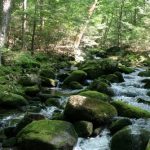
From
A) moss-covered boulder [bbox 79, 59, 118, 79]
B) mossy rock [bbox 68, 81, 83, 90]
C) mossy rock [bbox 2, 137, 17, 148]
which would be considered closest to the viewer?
mossy rock [bbox 2, 137, 17, 148]

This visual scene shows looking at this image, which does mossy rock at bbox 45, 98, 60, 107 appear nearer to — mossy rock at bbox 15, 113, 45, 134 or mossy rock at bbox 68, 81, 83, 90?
mossy rock at bbox 15, 113, 45, 134

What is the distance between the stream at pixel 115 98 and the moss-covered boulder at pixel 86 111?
388mm

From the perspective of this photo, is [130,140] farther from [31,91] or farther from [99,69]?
[99,69]

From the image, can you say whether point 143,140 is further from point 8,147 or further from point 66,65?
point 66,65

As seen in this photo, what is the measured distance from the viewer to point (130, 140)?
769 centimetres

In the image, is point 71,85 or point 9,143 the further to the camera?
point 71,85

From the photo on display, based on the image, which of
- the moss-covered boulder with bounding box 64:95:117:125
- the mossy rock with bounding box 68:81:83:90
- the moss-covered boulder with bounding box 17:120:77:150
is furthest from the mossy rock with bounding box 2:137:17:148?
the mossy rock with bounding box 68:81:83:90

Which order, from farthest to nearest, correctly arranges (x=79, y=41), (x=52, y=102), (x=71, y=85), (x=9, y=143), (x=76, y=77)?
(x=79, y=41), (x=76, y=77), (x=71, y=85), (x=52, y=102), (x=9, y=143)

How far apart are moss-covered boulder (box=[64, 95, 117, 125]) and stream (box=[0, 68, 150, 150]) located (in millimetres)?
388

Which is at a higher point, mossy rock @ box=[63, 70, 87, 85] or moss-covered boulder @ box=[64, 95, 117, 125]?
moss-covered boulder @ box=[64, 95, 117, 125]

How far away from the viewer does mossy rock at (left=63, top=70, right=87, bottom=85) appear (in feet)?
51.2

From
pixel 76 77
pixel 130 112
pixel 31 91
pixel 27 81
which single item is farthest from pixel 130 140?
pixel 76 77

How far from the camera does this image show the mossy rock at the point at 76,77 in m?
15.6

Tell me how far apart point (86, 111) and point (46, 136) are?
6.00 ft
